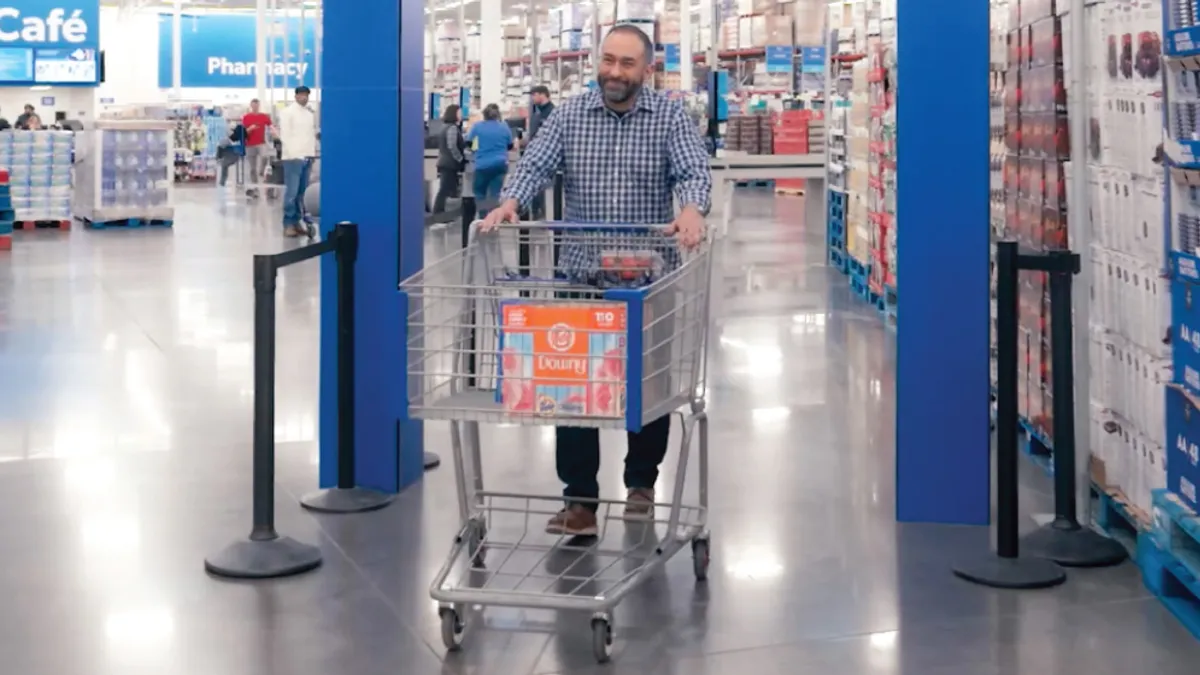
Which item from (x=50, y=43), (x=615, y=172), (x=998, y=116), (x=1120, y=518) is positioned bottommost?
(x=1120, y=518)

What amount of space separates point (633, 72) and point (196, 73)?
139 ft

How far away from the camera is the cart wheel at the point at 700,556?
14.7ft

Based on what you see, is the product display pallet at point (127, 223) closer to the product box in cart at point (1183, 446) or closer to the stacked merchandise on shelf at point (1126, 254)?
the stacked merchandise on shelf at point (1126, 254)

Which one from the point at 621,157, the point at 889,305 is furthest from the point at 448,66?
the point at 621,157

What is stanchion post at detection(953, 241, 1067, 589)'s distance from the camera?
14.4 ft

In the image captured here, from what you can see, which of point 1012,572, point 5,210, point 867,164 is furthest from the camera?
point 5,210

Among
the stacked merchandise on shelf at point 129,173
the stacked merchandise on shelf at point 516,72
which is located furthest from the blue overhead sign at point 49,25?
the stacked merchandise on shelf at point 516,72

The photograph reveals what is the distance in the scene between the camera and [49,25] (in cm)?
2194

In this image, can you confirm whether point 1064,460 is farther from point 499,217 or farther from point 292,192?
point 292,192

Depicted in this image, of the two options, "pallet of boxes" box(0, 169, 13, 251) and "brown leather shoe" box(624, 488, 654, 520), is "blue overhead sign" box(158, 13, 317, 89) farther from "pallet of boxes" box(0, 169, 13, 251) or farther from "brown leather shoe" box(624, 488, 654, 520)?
"brown leather shoe" box(624, 488, 654, 520)

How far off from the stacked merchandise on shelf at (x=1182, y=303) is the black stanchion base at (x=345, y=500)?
8.57 ft

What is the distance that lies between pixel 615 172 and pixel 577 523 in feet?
3.60

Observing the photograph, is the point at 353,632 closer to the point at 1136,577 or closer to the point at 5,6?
the point at 1136,577

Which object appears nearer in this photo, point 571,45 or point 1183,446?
point 1183,446
